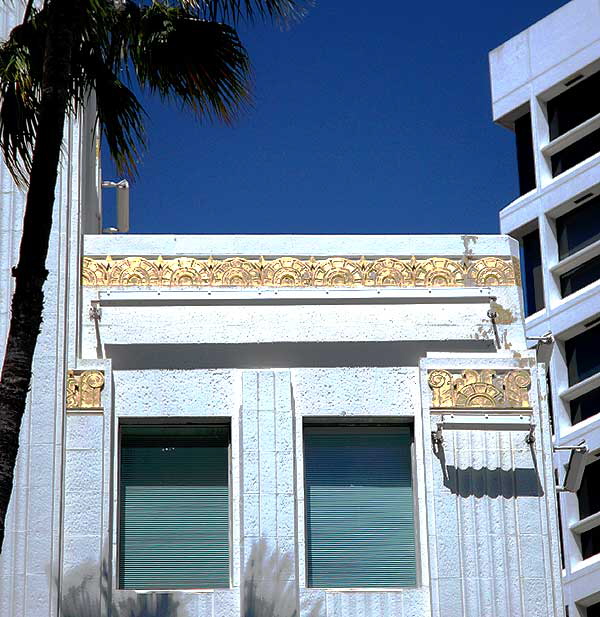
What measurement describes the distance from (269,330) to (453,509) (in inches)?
116

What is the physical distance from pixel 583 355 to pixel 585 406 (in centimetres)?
134

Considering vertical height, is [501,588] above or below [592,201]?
below

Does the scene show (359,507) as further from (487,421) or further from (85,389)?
(85,389)

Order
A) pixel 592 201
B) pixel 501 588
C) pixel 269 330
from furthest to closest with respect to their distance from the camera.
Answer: pixel 592 201
pixel 269 330
pixel 501 588

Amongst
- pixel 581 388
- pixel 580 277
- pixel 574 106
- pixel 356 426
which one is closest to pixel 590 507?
pixel 581 388

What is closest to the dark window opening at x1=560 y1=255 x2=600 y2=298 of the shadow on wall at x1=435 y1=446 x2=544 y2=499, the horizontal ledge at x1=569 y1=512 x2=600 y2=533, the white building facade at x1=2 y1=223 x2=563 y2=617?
the horizontal ledge at x1=569 y1=512 x2=600 y2=533

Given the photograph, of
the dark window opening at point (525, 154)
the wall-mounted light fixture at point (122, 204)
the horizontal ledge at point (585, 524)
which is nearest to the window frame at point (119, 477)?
the wall-mounted light fixture at point (122, 204)

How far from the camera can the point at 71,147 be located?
21.4 m

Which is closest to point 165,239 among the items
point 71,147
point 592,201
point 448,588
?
point 71,147

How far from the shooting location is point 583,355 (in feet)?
139

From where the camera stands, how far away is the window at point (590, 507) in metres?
39.8

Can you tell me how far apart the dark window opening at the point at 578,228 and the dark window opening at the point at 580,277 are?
60 cm

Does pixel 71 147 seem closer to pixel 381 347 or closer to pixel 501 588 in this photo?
pixel 381 347

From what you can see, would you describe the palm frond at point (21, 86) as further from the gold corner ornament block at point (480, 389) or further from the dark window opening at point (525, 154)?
the dark window opening at point (525, 154)
